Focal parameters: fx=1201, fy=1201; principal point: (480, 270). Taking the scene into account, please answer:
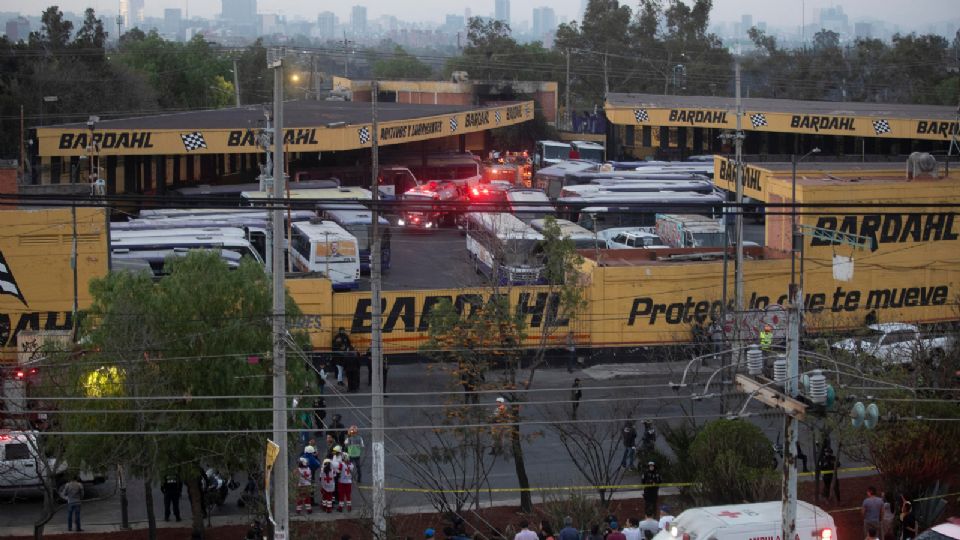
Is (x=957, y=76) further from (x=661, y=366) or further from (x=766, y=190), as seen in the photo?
(x=661, y=366)

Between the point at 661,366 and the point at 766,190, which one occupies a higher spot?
the point at 766,190

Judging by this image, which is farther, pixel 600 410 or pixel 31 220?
pixel 31 220

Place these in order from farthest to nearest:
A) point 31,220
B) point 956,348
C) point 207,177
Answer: point 207,177, point 31,220, point 956,348

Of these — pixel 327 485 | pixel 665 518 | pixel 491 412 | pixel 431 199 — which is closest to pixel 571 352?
pixel 491 412

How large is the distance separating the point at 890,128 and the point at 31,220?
3160 cm

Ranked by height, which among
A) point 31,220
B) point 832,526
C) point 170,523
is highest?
point 31,220

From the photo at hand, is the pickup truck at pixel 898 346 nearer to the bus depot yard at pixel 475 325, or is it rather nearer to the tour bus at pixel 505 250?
the bus depot yard at pixel 475 325

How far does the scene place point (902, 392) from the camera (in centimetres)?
1382

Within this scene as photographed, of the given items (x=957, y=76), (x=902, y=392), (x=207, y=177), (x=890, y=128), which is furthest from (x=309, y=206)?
(x=957, y=76)

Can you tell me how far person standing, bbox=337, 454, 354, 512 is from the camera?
15000 mm

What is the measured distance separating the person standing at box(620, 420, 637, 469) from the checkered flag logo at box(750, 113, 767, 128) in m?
29.4

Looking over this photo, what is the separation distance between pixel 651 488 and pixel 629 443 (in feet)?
4.98

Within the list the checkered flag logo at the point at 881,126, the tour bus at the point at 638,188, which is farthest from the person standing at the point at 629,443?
the checkered flag logo at the point at 881,126

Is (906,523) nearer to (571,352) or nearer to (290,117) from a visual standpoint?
(571,352)
